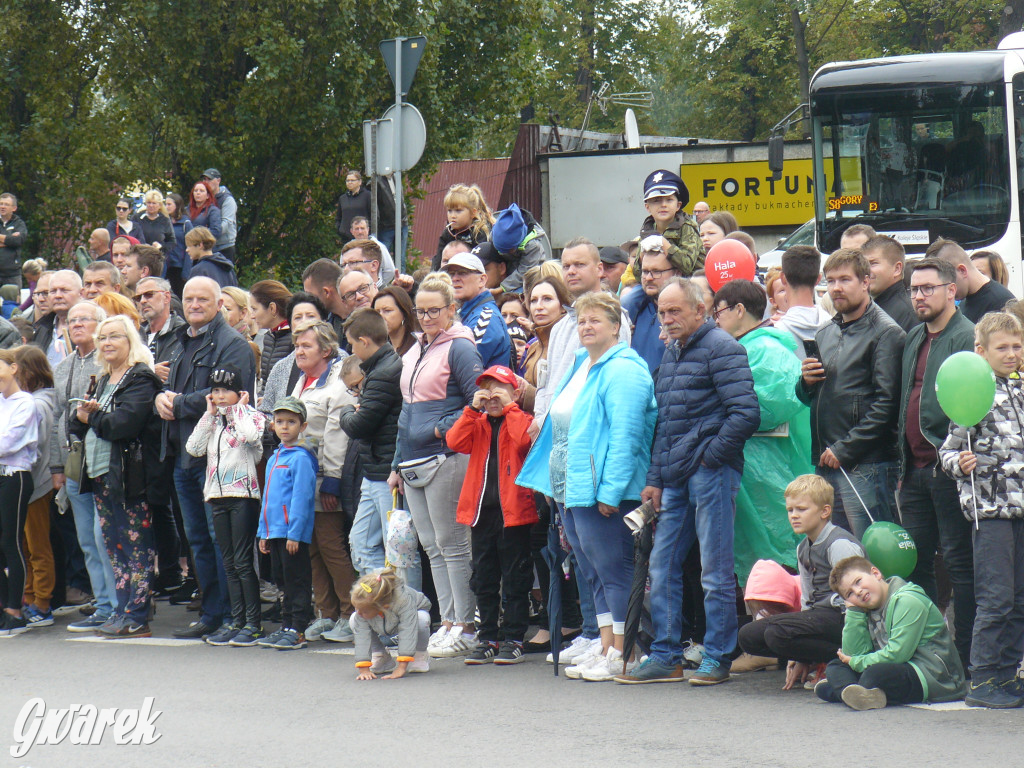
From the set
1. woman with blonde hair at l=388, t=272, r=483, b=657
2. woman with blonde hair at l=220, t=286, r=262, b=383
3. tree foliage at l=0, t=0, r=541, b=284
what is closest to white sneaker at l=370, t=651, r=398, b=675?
woman with blonde hair at l=388, t=272, r=483, b=657

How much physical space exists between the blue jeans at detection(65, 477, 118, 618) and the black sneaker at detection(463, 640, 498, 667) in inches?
125

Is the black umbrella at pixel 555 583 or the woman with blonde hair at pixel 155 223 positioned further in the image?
the woman with blonde hair at pixel 155 223

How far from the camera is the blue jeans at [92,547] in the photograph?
9742 mm

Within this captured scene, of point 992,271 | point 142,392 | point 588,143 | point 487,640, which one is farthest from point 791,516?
point 588,143

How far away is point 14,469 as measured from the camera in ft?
32.1

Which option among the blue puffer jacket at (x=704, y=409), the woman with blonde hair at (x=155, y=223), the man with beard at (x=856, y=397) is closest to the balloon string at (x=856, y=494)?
the man with beard at (x=856, y=397)

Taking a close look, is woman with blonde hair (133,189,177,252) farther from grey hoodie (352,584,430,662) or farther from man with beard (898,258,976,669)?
man with beard (898,258,976,669)

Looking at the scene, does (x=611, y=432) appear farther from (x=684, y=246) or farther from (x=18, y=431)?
(x=18, y=431)

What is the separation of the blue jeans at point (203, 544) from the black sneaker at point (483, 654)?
2.07 metres

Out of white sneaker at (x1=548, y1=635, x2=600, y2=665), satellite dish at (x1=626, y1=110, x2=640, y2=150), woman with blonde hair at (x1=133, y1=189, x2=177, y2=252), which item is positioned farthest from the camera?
satellite dish at (x1=626, y1=110, x2=640, y2=150)

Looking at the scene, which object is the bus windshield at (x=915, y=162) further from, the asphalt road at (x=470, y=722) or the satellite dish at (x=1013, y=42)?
the asphalt road at (x=470, y=722)

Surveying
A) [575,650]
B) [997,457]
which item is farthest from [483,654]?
[997,457]

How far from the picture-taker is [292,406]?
875cm

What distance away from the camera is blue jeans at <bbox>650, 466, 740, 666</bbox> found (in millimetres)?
7156
